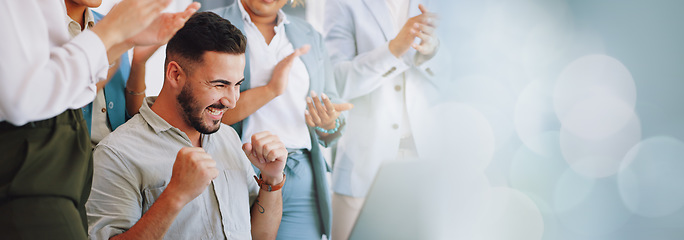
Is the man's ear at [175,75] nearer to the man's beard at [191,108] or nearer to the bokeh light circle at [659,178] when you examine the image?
the man's beard at [191,108]

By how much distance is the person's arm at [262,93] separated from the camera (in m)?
1.70

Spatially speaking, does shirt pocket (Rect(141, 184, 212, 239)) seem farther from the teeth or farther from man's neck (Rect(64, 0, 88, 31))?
man's neck (Rect(64, 0, 88, 31))

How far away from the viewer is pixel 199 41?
1.48 metres

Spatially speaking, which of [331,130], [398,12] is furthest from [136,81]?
[398,12]

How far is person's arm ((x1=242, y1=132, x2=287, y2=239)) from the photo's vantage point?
1519mm

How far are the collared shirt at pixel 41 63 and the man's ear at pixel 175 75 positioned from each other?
489 mm

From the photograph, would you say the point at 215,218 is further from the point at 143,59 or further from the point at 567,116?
the point at 567,116

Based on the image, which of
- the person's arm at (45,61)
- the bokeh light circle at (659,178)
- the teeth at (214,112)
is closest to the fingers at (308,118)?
the teeth at (214,112)

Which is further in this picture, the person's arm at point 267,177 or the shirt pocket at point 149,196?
the person's arm at point 267,177

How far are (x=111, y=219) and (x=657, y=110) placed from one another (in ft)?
7.50

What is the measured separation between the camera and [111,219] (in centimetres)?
128

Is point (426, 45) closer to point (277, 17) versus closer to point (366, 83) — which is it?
point (366, 83)

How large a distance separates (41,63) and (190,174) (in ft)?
1.51

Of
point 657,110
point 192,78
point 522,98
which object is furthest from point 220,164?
point 657,110
